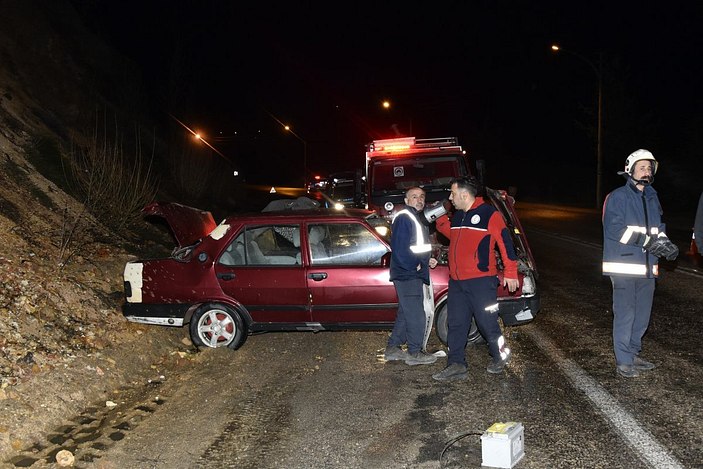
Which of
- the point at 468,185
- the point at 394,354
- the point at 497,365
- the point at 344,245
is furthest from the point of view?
the point at 344,245

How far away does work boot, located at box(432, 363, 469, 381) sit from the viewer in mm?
6352

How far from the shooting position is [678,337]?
25.1 feet

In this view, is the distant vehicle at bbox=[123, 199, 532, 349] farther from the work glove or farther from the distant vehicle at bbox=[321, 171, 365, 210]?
the distant vehicle at bbox=[321, 171, 365, 210]

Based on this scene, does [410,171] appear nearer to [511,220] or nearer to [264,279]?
[511,220]

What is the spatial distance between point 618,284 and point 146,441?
13.3 ft

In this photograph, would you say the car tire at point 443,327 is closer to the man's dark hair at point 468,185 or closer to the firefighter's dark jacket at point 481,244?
the firefighter's dark jacket at point 481,244

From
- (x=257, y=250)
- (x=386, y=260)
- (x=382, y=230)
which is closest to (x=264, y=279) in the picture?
(x=257, y=250)

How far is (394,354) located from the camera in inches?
279

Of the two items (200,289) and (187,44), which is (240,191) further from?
(200,289)

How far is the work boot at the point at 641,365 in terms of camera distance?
20.8 ft

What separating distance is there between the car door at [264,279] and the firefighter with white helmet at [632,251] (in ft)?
9.94

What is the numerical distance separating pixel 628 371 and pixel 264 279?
3.62m

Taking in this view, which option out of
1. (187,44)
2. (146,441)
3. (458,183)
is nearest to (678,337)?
(458,183)

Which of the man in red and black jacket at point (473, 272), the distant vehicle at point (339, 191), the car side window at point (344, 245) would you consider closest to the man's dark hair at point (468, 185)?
the man in red and black jacket at point (473, 272)
